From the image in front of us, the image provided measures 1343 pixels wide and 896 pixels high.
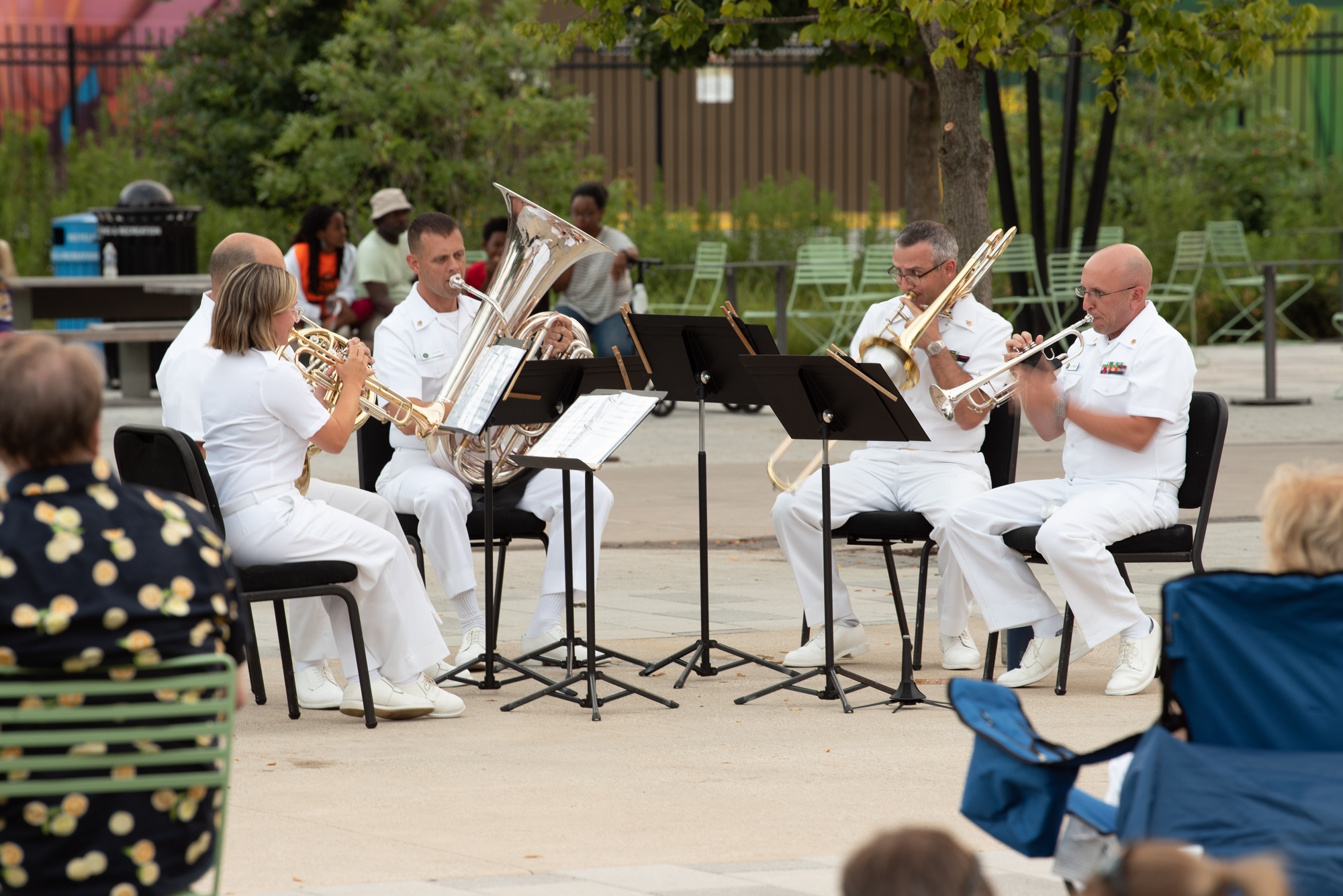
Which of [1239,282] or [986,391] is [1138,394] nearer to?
[986,391]

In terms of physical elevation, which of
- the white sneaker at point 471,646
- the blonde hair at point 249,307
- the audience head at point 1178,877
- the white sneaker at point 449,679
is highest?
the blonde hair at point 249,307

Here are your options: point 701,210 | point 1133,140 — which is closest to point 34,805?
point 701,210

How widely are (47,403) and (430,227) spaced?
377cm

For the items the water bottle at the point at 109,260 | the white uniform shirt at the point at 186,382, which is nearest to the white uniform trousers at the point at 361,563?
the white uniform shirt at the point at 186,382

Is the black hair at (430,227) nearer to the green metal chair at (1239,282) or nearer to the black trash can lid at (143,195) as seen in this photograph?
the black trash can lid at (143,195)

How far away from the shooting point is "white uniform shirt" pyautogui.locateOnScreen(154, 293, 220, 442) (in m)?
5.80

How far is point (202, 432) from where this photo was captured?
5.71 metres

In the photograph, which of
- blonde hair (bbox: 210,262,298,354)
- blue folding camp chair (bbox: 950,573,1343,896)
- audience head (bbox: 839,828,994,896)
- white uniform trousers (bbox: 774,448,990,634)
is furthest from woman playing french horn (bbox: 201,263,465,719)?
audience head (bbox: 839,828,994,896)

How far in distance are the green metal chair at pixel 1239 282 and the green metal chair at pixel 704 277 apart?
496 centimetres

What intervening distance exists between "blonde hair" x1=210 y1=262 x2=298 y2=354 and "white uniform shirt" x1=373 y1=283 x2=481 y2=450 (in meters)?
1.25

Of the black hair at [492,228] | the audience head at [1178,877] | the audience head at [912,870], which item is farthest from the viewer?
the black hair at [492,228]

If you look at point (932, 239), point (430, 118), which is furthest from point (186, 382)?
point (430, 118)

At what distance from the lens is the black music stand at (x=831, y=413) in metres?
5.50

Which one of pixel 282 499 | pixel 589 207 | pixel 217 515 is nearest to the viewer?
pixel 217 515
